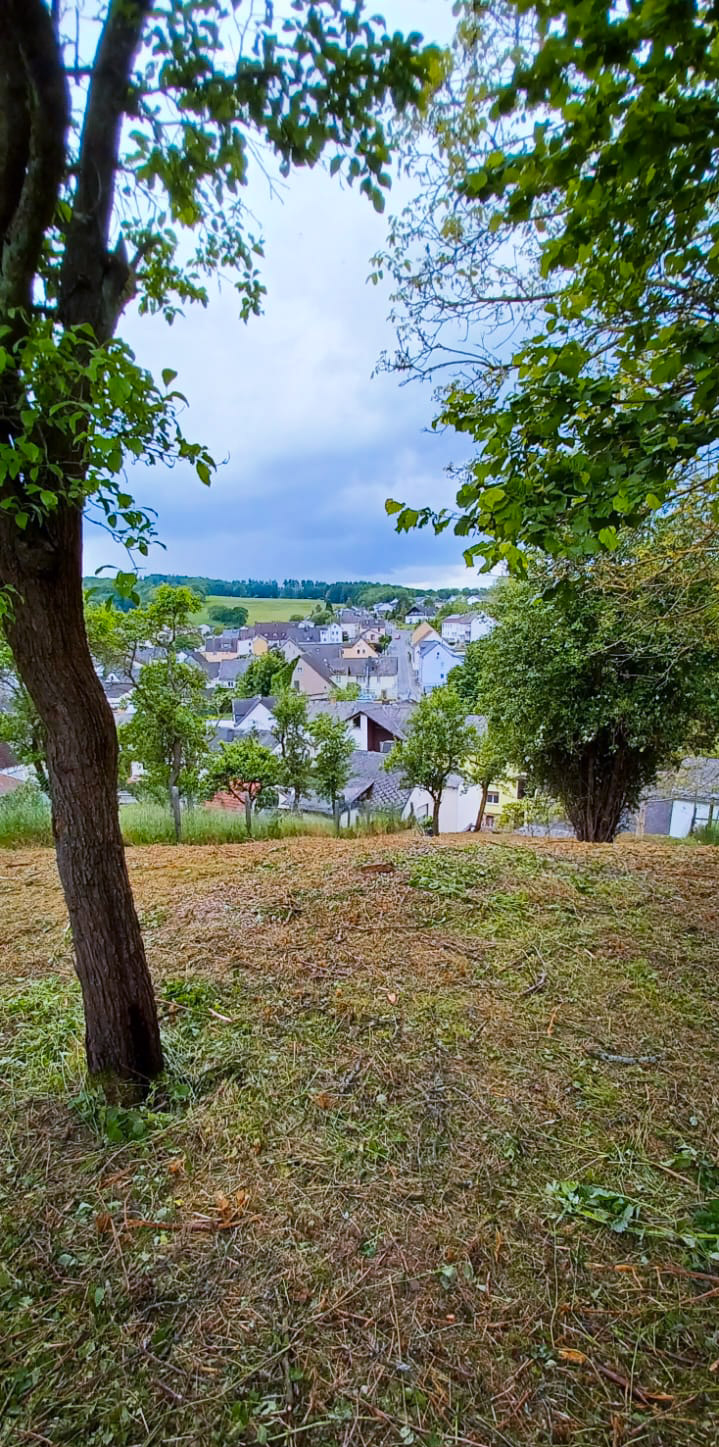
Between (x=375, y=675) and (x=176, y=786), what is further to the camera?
(x=375, y=675)

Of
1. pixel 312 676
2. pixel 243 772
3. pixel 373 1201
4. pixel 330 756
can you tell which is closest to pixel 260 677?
pixel 312 676

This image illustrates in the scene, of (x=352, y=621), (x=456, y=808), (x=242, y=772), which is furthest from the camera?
(x=352, y=621)

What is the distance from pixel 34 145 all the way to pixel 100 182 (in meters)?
0.16

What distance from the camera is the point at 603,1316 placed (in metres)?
1.02

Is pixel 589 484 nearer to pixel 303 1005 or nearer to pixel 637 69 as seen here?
pixel 637 69

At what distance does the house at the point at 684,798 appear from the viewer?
8250mm

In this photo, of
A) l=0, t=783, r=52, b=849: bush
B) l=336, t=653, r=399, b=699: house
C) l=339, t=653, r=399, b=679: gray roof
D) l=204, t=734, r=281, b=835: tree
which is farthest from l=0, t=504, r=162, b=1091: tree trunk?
l=339, t=653, r=399, b=679: gray roof

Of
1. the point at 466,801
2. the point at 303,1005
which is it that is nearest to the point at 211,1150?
the point at 303,1005

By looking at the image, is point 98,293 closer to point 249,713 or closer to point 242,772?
point 242,772

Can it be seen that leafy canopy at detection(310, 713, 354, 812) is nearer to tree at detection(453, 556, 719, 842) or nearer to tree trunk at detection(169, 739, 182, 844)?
tree at detection(453, 556, 719, 842)

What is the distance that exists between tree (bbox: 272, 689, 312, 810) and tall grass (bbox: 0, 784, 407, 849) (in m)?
1.65

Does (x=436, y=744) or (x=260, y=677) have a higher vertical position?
(x=260, y=677)

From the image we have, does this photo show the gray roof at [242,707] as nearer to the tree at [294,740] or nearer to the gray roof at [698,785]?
the tree at [294,740]

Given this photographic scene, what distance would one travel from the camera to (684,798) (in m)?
11.4
